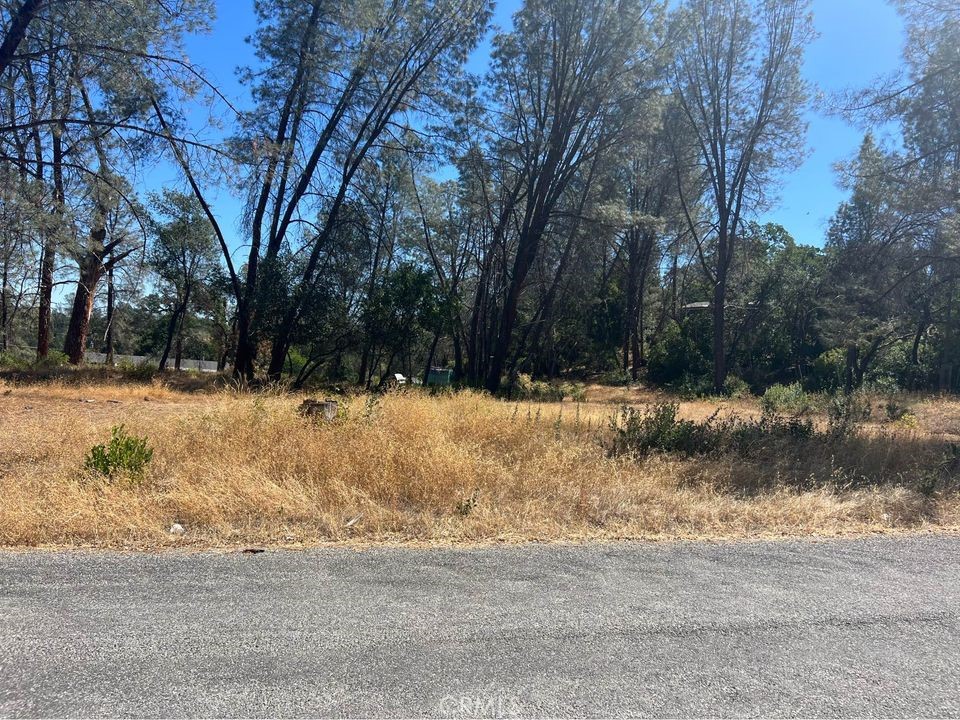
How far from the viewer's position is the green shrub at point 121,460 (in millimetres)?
5680

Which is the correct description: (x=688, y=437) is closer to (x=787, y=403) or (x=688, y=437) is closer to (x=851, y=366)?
(x=787, y=403)

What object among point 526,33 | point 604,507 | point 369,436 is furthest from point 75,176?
point 526,33

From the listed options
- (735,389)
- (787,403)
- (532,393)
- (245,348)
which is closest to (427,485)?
(787,403)

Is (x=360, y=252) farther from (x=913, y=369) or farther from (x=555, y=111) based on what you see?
(x=913, y=369)

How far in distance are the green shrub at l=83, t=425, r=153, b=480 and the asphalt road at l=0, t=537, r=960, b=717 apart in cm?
168

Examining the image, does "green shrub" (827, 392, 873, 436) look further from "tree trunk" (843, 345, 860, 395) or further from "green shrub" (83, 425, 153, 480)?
"tree trunk" (843, 345, 860, 395)

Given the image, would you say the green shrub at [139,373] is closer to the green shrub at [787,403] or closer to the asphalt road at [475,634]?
the asphalt road at [475,634]

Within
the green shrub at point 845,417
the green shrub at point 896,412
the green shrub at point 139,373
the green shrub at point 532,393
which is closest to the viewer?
the green shrub at point 845,417

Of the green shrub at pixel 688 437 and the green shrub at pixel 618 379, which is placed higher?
the green shrub at pixel 618 379

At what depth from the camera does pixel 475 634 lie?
3049mm

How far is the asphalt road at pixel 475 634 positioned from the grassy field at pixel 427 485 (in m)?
0.55

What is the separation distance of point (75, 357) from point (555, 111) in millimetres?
24900

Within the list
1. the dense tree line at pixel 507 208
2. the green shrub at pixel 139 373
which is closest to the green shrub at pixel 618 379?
the dense tree line at pixel 507 208

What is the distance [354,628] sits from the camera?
3072mm
